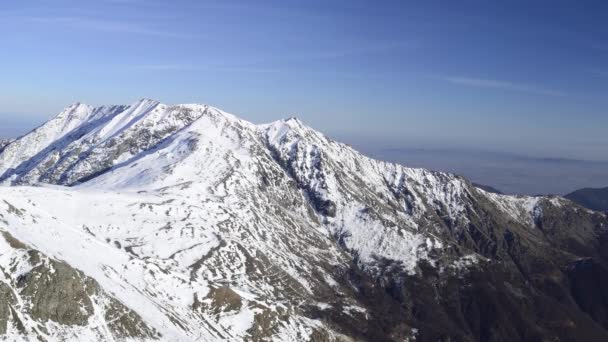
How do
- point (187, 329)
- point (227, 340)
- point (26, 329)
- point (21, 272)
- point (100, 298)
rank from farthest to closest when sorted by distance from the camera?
1. point (227, 340)
2. point (187, 329)
3. point (100, 298)
4. point (21, 272)
5. point (26, 329)

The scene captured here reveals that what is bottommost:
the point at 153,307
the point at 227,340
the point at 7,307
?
the point at 227,340

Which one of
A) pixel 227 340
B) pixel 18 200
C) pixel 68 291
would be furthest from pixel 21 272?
pixel 227 340

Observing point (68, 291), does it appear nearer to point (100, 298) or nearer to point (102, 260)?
point (100, 298)

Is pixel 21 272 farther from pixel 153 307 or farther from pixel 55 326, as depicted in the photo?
pixel 153 307

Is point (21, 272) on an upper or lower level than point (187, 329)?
upper

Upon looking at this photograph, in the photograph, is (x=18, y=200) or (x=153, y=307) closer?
(x=153, y=307)

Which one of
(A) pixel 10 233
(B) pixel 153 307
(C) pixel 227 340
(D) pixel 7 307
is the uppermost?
(A) pixel 10 233

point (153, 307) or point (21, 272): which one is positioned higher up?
point (21, 272)

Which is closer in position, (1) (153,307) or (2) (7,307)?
(2) (7,307)

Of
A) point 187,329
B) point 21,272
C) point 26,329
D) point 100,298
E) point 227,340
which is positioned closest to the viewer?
point 26,329

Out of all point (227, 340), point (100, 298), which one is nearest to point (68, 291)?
point (100, 298)
